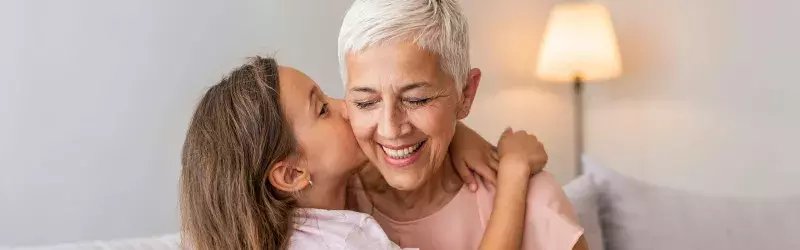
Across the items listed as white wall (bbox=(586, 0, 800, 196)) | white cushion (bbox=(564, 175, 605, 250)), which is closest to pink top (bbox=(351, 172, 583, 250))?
white cushion (bbox=(564, 175, 605, 250))

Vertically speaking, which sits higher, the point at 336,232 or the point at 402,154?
the point at 402,154

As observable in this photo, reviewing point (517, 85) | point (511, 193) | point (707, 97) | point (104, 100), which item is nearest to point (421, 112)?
point (511, 193)

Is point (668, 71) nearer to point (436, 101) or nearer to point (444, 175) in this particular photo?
point (444, 175)

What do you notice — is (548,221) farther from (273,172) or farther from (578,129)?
(578,129)

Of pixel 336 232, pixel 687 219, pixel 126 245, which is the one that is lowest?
pixel 687 219

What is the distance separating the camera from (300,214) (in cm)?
126

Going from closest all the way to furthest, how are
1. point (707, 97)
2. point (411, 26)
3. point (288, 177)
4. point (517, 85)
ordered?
point (411, 26) → point (288, 177) → point (707, 97) → point (517, 85)

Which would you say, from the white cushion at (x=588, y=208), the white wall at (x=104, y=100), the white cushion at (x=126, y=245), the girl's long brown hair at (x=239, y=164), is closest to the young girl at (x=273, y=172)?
the girl's long brown hair at (x=239, y=164)

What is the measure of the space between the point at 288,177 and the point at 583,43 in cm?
196

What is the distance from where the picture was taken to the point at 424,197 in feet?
4.82

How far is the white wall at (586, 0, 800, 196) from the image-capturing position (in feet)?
8.29

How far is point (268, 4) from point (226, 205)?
4.00ft

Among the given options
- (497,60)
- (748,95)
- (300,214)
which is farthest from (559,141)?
(300,214)

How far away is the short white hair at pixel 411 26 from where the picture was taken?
1.18 metres
